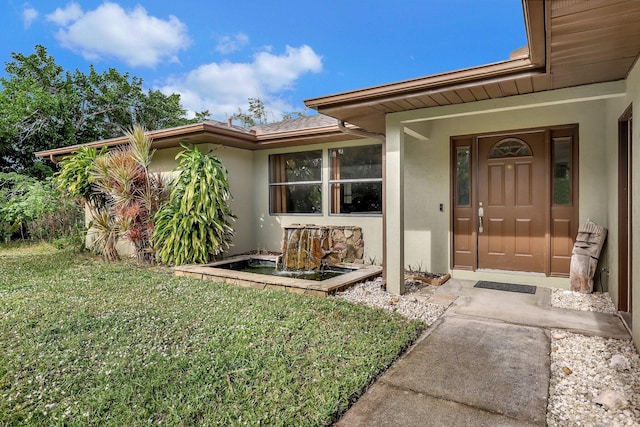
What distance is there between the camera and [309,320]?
12.1 ft

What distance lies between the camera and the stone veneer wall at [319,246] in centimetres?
Result: 667

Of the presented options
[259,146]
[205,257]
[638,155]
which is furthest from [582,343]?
[259,146]

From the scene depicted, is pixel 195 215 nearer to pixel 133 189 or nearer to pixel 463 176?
pixel 133 189

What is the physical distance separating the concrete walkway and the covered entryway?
113 cm

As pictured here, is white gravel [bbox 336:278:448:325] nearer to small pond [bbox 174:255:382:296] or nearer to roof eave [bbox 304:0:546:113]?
small pond [bbox 174:255:382:296]

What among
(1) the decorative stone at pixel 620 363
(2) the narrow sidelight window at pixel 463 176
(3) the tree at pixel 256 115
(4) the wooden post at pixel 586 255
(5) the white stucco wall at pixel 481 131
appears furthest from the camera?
(3) the tree at pixel 256 115

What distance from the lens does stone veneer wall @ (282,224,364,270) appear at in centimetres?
667

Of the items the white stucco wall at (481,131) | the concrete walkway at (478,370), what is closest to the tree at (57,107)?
the white stucco wall at (481,131)

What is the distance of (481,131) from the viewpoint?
5508 millimetres

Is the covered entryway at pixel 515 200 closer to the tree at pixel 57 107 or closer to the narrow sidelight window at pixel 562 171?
the narrow sidelight window at pixel 562 171

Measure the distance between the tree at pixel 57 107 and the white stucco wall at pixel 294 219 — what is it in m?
9.17

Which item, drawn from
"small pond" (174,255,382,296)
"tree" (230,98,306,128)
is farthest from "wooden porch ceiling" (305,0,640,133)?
"tree" (230,98,306,128)

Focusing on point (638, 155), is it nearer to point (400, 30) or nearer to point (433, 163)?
point (433, 163)

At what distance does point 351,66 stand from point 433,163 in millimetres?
26095
